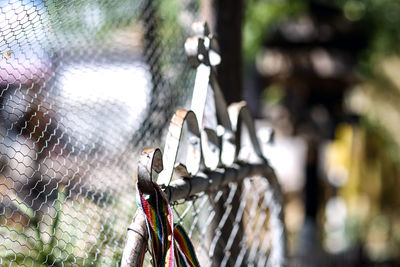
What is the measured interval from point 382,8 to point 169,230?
556cm

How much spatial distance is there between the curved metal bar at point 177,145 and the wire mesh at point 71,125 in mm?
165

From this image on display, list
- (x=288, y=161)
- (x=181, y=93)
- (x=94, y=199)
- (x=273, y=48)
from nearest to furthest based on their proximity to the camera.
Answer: (x=94, y=199)
(x=181, y=93)
(x=273, y=48)
(x=288, y=161)

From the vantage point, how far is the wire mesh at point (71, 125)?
0.98 metres

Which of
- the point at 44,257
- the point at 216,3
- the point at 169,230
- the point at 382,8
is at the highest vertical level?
the point at 382,8

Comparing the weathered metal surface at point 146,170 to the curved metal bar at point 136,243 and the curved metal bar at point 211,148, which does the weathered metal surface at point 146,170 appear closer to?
the curved metal bar at point 136,243

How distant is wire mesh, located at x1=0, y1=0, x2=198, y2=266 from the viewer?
0.98m

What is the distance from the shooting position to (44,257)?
1062 mm

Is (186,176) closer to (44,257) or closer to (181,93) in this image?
(44,257)

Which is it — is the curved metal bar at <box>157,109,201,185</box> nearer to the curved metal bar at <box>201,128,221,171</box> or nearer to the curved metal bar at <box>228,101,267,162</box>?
the curved metal bar at <box>201,128,221,171</box>

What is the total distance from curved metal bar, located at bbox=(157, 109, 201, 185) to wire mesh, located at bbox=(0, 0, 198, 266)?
0.16 metres

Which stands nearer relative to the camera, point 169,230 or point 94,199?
point 169,230

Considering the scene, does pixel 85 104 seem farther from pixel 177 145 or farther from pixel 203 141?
pixel 203 141

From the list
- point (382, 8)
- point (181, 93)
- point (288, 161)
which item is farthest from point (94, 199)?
point (288, 161)

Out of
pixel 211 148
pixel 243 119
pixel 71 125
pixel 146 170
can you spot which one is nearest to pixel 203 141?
pixel 211 148
